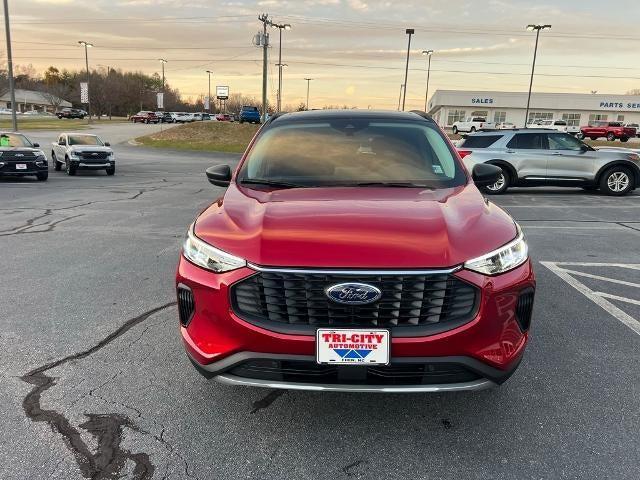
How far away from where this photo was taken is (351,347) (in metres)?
2.47

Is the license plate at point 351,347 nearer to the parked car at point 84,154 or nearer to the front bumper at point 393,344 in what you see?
the front bumper at point 393,344

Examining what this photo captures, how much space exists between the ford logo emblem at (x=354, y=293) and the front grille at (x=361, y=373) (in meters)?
0.33

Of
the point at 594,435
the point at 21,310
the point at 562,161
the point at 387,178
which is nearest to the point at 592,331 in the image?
the point at 594,435

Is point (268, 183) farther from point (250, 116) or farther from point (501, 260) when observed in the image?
point (250, 116)

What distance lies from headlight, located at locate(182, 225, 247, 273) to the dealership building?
84.3 metres

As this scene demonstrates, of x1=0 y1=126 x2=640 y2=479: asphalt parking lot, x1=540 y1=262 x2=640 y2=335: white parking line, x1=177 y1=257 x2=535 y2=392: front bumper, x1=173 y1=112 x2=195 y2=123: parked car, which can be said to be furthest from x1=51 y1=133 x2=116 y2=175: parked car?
x1=173 y1=112 x2=195 y2=123: parked car

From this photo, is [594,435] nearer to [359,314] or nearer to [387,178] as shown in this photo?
[359,314]

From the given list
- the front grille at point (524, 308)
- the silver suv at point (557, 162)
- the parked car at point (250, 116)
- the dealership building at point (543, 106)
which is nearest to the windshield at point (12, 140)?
the silver suv at point (557, 162)

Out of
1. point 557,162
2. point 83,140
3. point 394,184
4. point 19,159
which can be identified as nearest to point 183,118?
point 83,140

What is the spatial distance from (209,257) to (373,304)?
911 millimetres

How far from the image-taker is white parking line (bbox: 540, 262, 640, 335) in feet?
14.9

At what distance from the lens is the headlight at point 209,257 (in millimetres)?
2621

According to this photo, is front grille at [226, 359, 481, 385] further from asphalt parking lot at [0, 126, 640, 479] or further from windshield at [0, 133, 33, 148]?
windshield at [0, 133, 33, 148]

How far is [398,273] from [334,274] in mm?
301
